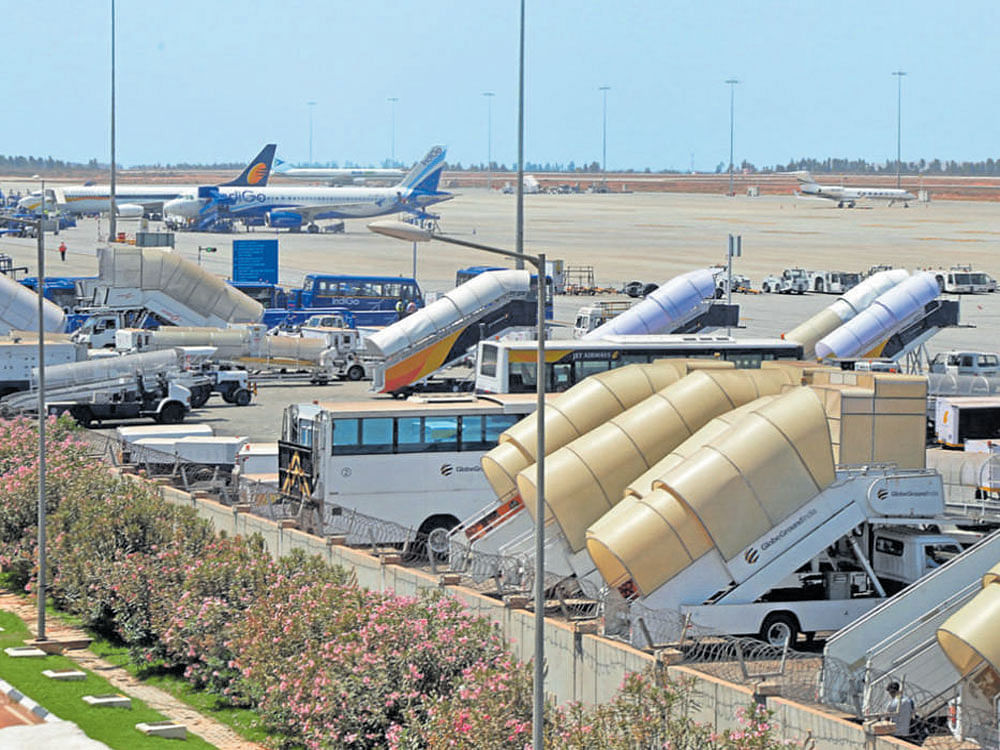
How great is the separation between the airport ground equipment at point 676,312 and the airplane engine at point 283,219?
107953mm

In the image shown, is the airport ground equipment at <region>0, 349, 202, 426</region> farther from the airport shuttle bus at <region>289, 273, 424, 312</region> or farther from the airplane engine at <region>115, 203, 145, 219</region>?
the airplane engine at <region>115, 203, 145, 219</region>

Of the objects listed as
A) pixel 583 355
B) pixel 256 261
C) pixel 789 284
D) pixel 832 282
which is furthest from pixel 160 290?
pixel 832 282

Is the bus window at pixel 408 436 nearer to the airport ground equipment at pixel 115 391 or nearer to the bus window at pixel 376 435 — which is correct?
the bus window at pixel 376 435

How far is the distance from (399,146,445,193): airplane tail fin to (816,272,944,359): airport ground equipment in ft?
381

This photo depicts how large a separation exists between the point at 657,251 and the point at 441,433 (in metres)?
103

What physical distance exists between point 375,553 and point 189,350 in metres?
31.4

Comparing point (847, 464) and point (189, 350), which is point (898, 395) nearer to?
point (847, 464)

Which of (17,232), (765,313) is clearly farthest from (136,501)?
(17,232)

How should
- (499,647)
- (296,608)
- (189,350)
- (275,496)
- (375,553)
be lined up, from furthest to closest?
1. (189,350)
2. (275,496)
3. (375,553)
4. (296,608)
5. (499,647)

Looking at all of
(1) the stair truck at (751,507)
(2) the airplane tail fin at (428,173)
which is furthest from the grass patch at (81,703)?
(2) the airplane tail fin at (428,173)

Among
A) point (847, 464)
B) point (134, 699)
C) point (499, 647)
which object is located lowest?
point (134, 699)

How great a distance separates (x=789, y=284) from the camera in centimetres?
10175

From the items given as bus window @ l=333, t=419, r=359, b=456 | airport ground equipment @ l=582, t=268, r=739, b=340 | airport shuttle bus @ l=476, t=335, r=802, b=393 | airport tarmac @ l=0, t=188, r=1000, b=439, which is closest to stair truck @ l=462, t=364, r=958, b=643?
bus window @ l=333, t=419, r=359, b=456

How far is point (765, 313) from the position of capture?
8900 cm
